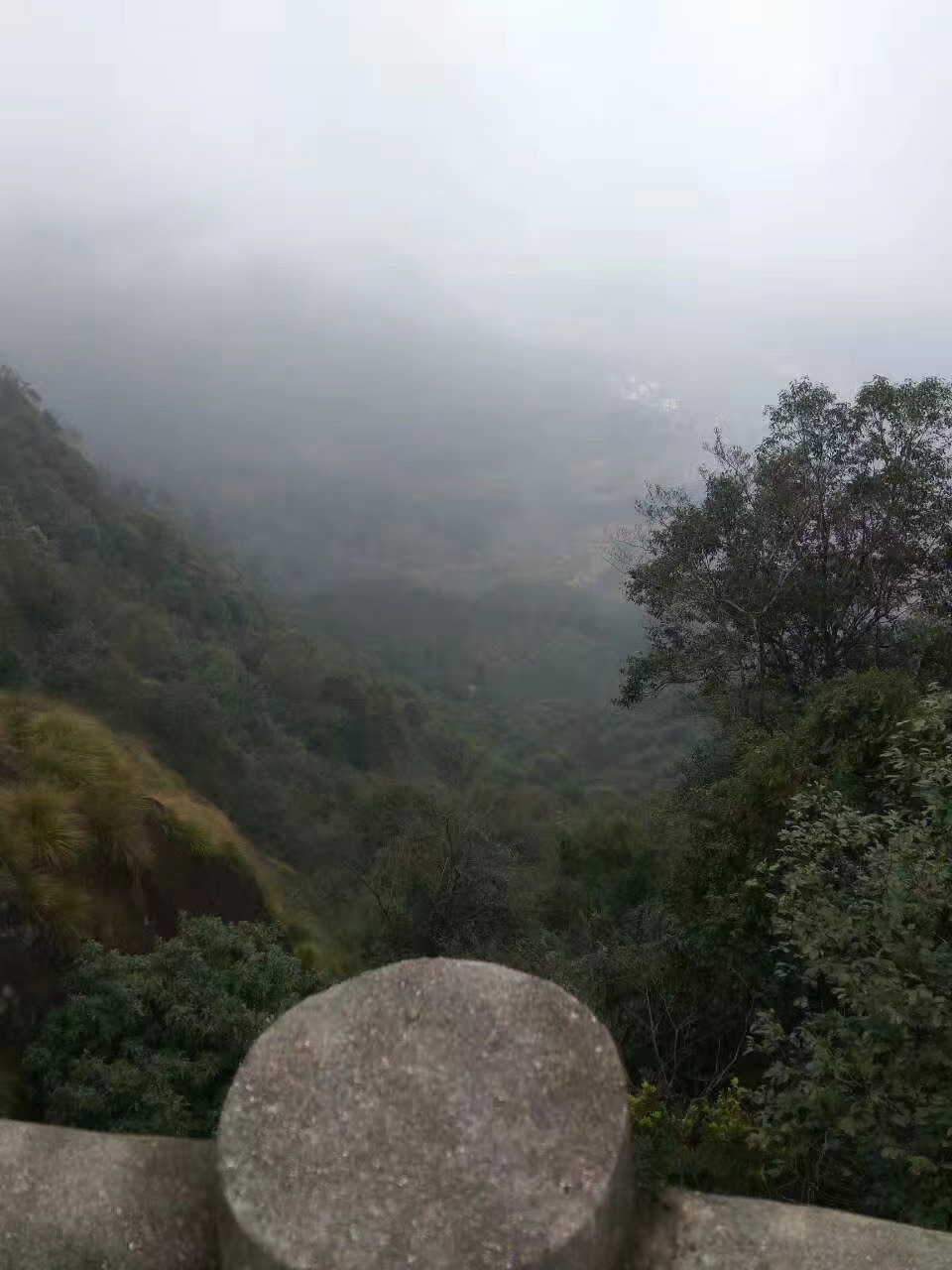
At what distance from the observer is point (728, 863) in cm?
806

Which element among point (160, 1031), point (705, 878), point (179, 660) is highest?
point (705, 878)

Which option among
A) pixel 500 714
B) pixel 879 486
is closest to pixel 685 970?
pixel 879 486

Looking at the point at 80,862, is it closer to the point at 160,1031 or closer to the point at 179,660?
the point at 160,1031

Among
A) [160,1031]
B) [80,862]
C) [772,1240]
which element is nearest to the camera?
[772,1240]

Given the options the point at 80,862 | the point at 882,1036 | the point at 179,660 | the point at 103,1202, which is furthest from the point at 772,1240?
the point at 179,660

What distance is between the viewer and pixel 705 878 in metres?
8.27

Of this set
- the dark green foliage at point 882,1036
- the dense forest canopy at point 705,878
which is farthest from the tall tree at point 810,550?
the dark green foliage at point 882,1036

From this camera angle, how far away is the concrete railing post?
2.32 m

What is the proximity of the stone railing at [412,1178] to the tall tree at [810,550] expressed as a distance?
874 centimetres

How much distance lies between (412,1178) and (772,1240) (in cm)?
99

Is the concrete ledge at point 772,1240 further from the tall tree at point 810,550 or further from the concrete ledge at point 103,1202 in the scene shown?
the tall tree at point 810,550

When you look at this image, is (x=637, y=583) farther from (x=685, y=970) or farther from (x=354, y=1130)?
(x=354, y=1130)

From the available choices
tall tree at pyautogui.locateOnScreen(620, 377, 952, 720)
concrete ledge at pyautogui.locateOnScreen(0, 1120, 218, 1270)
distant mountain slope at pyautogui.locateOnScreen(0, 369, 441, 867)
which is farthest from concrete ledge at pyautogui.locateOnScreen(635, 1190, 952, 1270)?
distant mountain slope at pyautogui.locateOnScreen(0, 369, 441, 867)

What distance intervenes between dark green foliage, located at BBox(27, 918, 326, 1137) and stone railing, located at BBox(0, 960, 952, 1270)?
3.55 m
